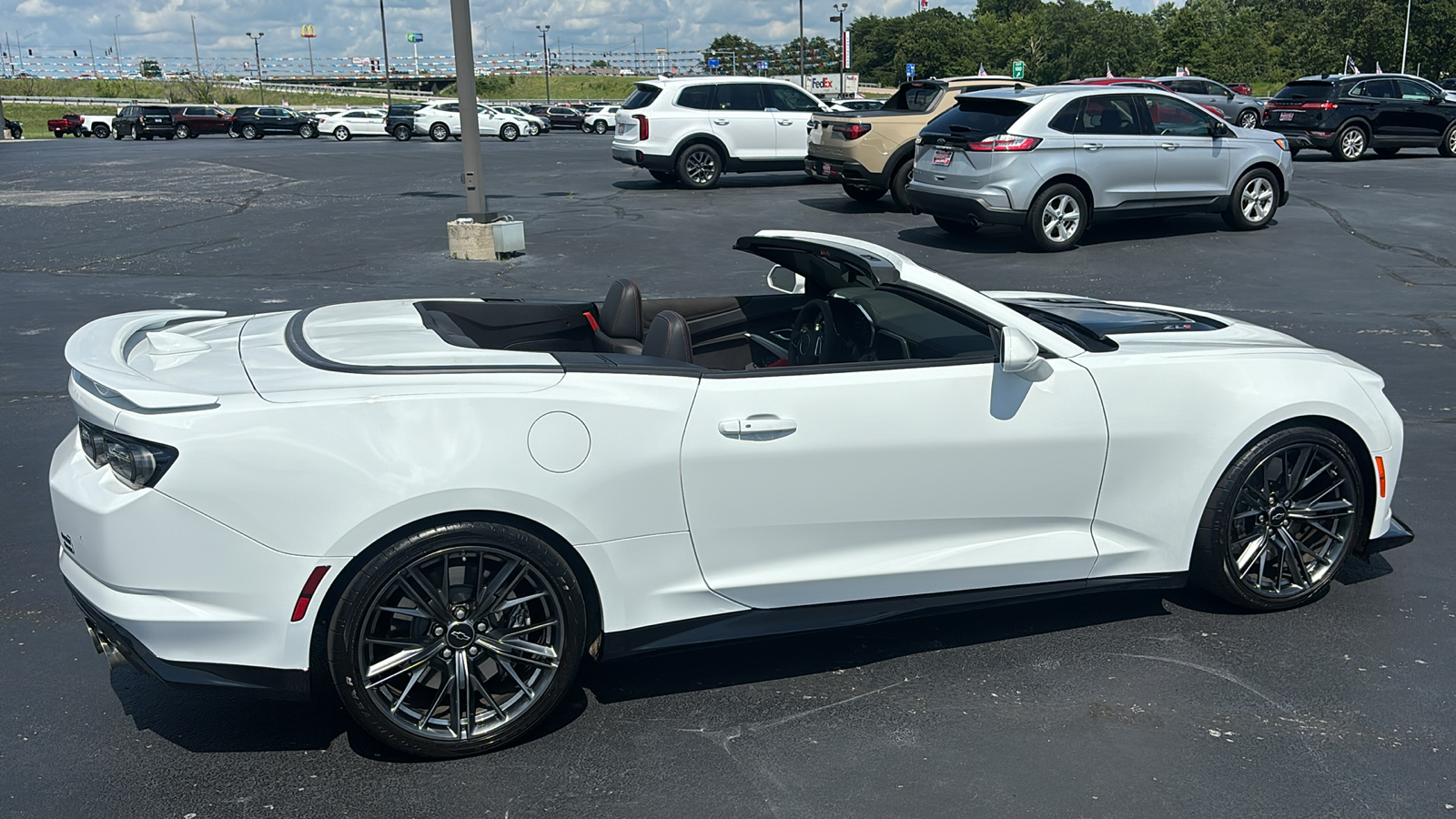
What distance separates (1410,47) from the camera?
7106 cm

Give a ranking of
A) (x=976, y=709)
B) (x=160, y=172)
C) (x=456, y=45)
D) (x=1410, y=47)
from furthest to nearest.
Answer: (x=1410, y=47), (x=160, y=172), (x=456, y=45), (x=976, y=709)

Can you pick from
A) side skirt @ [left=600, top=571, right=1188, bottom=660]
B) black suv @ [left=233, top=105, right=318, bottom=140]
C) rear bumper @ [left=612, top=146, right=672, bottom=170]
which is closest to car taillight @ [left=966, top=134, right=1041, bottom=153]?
rear bumper @ [left=612, top=146, right=672, bottom=170]

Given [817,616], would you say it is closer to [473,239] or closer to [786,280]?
[786,280]

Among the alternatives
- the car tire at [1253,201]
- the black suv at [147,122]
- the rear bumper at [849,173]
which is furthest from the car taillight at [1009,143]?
the black suv at [147,122]

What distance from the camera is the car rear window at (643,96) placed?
19984 mm

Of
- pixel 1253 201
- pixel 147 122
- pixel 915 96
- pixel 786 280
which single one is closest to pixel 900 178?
pixel 915 96

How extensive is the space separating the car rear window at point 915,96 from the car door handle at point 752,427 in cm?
1394

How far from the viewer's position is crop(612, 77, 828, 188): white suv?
19.8 m

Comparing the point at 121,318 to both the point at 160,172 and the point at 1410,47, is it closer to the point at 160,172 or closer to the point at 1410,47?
the point at 160,172

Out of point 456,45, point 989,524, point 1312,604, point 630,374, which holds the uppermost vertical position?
point 456,45

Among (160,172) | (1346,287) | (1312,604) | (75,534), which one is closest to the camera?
(75,534)

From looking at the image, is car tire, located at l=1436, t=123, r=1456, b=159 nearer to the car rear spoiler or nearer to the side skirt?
the side skirt

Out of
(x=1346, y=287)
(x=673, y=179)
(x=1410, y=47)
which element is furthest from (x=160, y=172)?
(x=1410, y=47)

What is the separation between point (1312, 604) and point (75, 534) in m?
4.32
